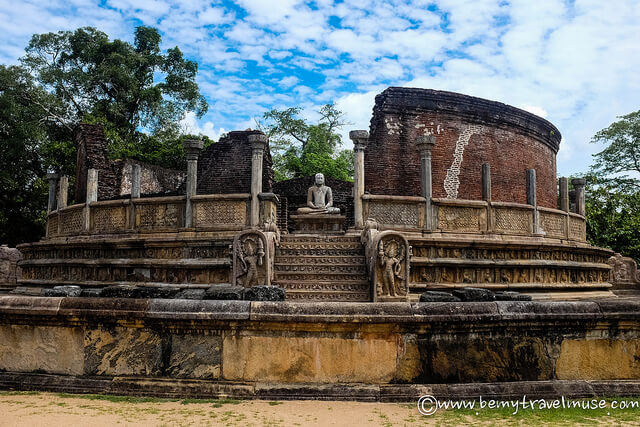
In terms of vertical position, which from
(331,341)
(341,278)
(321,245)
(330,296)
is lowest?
(331,341)

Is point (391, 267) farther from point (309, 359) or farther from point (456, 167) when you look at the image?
point (456, 167)

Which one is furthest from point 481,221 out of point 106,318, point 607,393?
point 106,318

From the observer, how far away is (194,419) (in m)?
3.39

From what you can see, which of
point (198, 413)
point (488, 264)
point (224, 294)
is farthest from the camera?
point (488, 264)

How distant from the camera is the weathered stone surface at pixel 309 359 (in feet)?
12.8

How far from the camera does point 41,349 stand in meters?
4.16

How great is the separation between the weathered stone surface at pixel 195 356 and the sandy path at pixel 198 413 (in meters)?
0.29

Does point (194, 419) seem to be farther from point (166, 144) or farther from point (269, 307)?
point (166, 144)

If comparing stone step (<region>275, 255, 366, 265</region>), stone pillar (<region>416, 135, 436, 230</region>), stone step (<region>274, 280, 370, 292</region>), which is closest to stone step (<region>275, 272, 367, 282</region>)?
stone step (<region>274, 280, 370, 292</region>)

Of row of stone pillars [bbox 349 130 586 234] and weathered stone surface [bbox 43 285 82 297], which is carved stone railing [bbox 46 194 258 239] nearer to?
row of stone pillars [bbox 349 130 586 234]

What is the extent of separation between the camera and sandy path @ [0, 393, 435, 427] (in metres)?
3.36

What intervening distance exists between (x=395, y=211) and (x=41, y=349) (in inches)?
314

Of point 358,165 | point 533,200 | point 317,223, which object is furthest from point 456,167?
point 358,165

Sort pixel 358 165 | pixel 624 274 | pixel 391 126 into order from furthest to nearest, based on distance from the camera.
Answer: pixel 391 126 → pixel 624 274 → pixel 358 165
